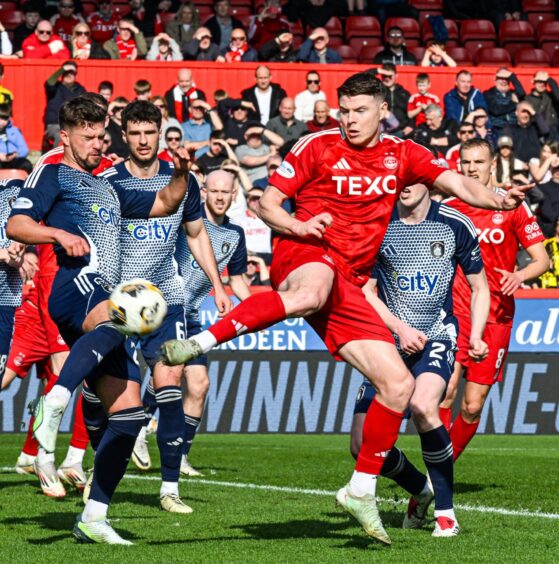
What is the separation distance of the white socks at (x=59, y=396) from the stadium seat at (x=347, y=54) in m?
18.9

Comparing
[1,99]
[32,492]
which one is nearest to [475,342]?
[32,492]

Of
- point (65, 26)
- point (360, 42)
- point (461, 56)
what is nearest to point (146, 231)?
point (65, 26)

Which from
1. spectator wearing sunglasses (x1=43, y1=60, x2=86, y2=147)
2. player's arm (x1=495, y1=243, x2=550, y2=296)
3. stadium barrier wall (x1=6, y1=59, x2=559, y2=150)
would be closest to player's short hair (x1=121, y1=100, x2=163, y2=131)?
player's arm (x1=495, y1=243, x2=550, y2=296)

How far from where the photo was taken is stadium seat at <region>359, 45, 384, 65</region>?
80.5 ft

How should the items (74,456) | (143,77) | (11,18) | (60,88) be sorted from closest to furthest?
(74,456), (60,88), (143,77), (11,18)

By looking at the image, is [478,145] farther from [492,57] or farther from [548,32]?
[548,32]

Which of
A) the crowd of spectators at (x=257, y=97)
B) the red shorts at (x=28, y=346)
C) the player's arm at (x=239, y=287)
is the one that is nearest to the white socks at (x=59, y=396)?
the player's arm at (x=239, y=287)

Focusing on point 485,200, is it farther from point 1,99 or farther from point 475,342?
point 1,99

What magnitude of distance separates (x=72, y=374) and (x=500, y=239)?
4.85 meters

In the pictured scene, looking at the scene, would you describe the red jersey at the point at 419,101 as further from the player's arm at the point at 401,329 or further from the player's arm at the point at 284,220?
the player's arm at the point at 284,220

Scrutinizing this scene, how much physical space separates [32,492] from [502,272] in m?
4.12

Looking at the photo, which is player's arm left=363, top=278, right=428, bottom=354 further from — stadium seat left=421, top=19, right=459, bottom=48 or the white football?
stadium seat left=421, top=19, right=459, bottom=48

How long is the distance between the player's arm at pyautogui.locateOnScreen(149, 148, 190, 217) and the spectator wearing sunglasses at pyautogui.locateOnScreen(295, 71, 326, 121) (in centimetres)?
1435

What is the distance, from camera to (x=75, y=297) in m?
7.05
